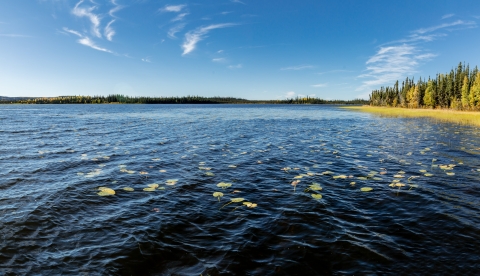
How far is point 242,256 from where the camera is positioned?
23.5ft

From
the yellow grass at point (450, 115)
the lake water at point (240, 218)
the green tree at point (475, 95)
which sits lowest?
the lake water at point (240, 218)

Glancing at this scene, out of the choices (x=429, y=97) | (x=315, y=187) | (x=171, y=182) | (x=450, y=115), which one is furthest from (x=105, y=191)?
(x=429, y=97)

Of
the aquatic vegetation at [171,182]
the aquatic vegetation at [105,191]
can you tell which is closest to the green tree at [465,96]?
the aquatic vegetation at [171,182]

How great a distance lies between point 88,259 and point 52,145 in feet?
77.7

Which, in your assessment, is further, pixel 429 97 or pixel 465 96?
pixel 429 97

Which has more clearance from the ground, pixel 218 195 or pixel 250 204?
pixel 218 195

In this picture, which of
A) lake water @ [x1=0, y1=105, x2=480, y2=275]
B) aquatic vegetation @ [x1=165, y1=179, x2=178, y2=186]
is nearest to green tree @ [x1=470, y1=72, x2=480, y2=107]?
lake water @ [x1=0, y1=105, x2=480, y2=275]

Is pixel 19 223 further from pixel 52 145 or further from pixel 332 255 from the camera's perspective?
pixel 52 145

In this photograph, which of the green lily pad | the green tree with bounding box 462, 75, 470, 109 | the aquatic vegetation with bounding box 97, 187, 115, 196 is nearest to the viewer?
the aquatic vegetation with bounding box 97, 187, 115, 196

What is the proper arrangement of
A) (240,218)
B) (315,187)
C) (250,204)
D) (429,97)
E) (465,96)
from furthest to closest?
(429,97) < (465,96) < (315,187) < (250,204) < (240,218)

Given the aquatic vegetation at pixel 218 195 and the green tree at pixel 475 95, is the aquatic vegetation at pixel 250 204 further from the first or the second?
the green tree at pixel 475 95

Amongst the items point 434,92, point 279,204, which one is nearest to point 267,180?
point 279,204

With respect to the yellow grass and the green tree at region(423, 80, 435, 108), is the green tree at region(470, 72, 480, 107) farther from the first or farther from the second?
the green tree at region(423, 80, 435, 108)

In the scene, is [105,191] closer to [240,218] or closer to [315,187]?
[240,218]
